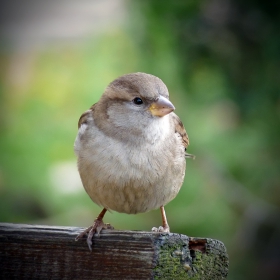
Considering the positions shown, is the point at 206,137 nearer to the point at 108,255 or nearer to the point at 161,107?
the point at 161,107

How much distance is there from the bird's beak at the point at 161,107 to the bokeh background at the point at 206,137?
0.88 meters

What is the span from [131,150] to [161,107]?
224mm

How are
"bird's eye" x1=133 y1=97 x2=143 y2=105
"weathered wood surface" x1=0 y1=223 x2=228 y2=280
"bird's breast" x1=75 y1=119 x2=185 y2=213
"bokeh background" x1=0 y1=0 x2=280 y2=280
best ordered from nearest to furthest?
"weathered wood surface" x1=0 y1=223 x2=228 y2=280 < "bird's breast" x1=75 y1=119 x2=185 y2=213 < "bird's eye" x1=133 y1=97 x2=143 y2=105 < "bokeh background" x1=0 y1=0 x2=280 y2=280

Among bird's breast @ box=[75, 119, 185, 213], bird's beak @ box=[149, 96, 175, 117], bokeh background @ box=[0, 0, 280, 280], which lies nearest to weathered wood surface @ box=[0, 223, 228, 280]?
bird's breast @ box=[75, 119, 185, 213]

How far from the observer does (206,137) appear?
3680 millimetres

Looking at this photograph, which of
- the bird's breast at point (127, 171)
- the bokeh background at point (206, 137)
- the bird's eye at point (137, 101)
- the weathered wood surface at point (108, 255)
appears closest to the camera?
the weathered wood surface at point (108, 255)

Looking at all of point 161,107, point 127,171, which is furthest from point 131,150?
point 161,107

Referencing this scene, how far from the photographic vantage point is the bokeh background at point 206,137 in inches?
140

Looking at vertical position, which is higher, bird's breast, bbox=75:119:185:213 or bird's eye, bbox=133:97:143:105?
bird's eye, bbox=133:97:143:105

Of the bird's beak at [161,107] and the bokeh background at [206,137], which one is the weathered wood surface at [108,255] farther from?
the bokeh background at [206,137]

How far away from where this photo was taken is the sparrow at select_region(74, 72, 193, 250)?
8.80 ft

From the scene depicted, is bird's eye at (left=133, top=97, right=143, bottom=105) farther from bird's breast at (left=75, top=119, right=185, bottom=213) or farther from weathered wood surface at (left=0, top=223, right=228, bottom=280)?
weathered wood surface at (left=0, top=223, right=228, bottom=280)

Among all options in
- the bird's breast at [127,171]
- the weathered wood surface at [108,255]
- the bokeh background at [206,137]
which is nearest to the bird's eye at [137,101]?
the bird's breast at [127,171]

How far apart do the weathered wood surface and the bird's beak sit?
0.90 m
